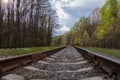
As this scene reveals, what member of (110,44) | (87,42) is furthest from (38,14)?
(87,42)

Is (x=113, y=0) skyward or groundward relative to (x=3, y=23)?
skyward

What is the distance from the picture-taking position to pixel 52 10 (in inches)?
2482

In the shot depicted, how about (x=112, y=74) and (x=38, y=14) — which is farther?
(x=38, y=14)

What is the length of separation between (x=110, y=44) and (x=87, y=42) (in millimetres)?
25574

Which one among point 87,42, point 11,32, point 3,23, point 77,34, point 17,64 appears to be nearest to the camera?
point 17,64

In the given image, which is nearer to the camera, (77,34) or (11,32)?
(11,32)

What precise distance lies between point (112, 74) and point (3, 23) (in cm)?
4233

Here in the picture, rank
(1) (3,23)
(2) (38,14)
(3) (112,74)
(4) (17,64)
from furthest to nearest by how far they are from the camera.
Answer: (2) (38,14) < (1) (3,23) < (4) (17,64) < (3) (112,74)

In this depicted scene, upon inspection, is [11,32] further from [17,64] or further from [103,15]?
[17,64]

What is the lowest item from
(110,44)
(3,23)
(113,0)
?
(110,44)

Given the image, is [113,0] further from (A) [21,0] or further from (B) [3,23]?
(B) [3,23]

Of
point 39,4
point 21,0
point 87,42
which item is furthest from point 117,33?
point 87,42

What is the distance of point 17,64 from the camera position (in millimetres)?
6219

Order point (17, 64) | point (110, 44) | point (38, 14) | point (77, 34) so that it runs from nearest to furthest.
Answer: point (17, 64) < point (38, 14) < point (110, 44) < point (77, 34)
